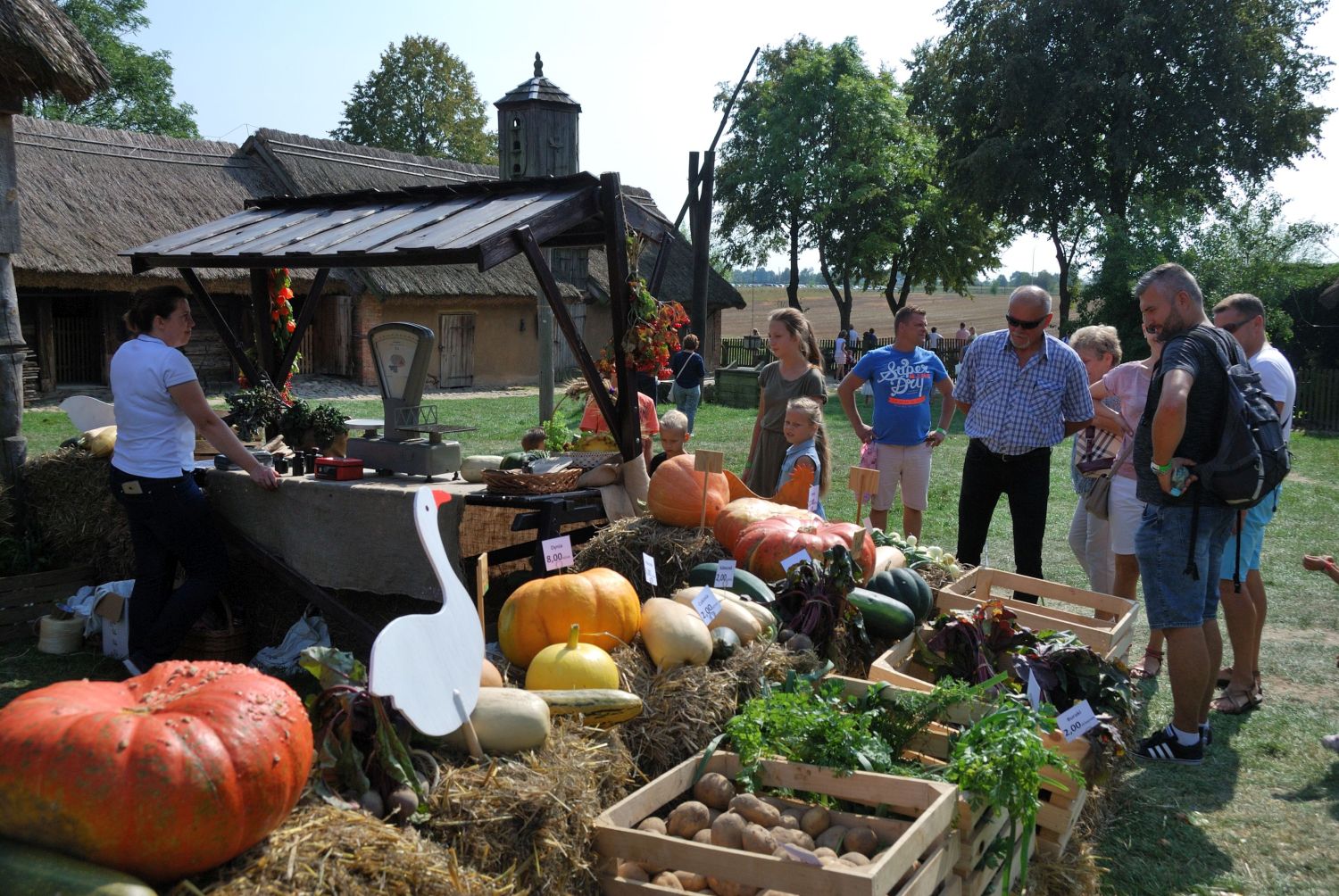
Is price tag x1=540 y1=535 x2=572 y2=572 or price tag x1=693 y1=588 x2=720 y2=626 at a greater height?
price tag x1=540 y1=535 x2=572 y2=572

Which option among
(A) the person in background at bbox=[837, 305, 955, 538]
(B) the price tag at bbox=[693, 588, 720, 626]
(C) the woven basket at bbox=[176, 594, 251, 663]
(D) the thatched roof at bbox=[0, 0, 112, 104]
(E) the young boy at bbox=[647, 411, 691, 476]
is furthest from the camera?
(A) the person in background at bbox=[837, 305, 955, 538]

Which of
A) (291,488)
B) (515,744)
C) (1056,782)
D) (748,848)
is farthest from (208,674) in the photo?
(291,488)

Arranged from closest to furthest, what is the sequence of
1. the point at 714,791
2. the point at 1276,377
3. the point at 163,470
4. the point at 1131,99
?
the point at 714,791 < the point at 163,470 < the point at 1276,377 < the point at 1131,99

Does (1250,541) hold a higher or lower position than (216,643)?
higher

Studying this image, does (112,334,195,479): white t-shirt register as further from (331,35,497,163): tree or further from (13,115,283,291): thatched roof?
(331,35,497,163): tree

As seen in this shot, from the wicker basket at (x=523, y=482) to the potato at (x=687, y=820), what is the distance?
7.89 feet

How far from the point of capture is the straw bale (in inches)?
75.7

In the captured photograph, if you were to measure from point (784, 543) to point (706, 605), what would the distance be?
935 mm

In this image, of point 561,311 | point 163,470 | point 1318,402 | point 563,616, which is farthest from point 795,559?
point 1318,402

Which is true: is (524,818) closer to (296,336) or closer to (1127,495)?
(1127,495)

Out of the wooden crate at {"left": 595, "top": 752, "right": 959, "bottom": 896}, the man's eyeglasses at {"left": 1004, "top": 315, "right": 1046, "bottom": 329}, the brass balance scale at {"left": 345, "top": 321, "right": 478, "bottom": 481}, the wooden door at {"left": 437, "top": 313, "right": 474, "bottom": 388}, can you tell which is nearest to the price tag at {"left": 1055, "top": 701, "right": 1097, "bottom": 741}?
the wooden crate at {"left": 595, "top": 752, "right": 959, "bottom": 896}

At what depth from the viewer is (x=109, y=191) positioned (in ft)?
66.6

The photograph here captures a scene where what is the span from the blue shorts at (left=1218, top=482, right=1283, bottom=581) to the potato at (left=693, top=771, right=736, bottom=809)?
2809 millimetres

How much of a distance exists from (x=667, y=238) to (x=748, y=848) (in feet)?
13.2
